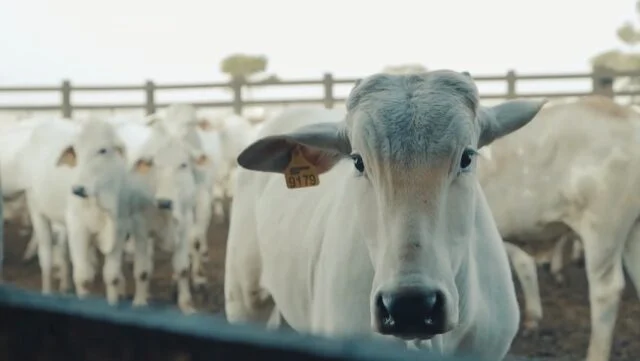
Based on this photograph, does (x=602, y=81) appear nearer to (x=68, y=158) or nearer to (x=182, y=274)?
(x=182, y=274)

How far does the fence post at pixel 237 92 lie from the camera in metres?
17.9

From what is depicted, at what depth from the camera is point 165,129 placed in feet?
35.2

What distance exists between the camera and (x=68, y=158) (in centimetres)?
932

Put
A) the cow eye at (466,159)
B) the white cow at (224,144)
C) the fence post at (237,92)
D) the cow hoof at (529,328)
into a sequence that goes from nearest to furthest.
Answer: the cow eye at (466,159) → the cow hoof at (529,328) → the white cow at (224,144) → the fence post at (237,92)

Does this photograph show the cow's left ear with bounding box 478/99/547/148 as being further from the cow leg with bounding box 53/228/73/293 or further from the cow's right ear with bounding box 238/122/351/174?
the cow leg with bounding box 53/228/73/293

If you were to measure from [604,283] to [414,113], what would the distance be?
14.4 ft

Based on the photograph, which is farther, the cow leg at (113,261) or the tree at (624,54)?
the tree at (624,54)

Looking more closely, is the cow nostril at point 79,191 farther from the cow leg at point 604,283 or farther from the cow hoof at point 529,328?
the cow leg at point 604,283

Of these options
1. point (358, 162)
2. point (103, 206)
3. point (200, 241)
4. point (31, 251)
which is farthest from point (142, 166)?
point (358, 162)

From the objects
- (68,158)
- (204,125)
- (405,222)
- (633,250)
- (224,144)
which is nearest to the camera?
(405,222)

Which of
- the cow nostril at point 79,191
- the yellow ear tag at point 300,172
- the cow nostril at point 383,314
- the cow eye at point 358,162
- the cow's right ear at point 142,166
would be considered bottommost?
the cow nostril at point 79,191

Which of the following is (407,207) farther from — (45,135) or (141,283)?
(45,135)

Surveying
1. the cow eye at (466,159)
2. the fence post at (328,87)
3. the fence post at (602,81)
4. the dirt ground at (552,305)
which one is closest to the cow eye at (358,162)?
the cow eye at (466,159)

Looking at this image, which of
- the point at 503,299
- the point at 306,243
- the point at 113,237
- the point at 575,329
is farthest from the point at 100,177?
the point at 503,299
